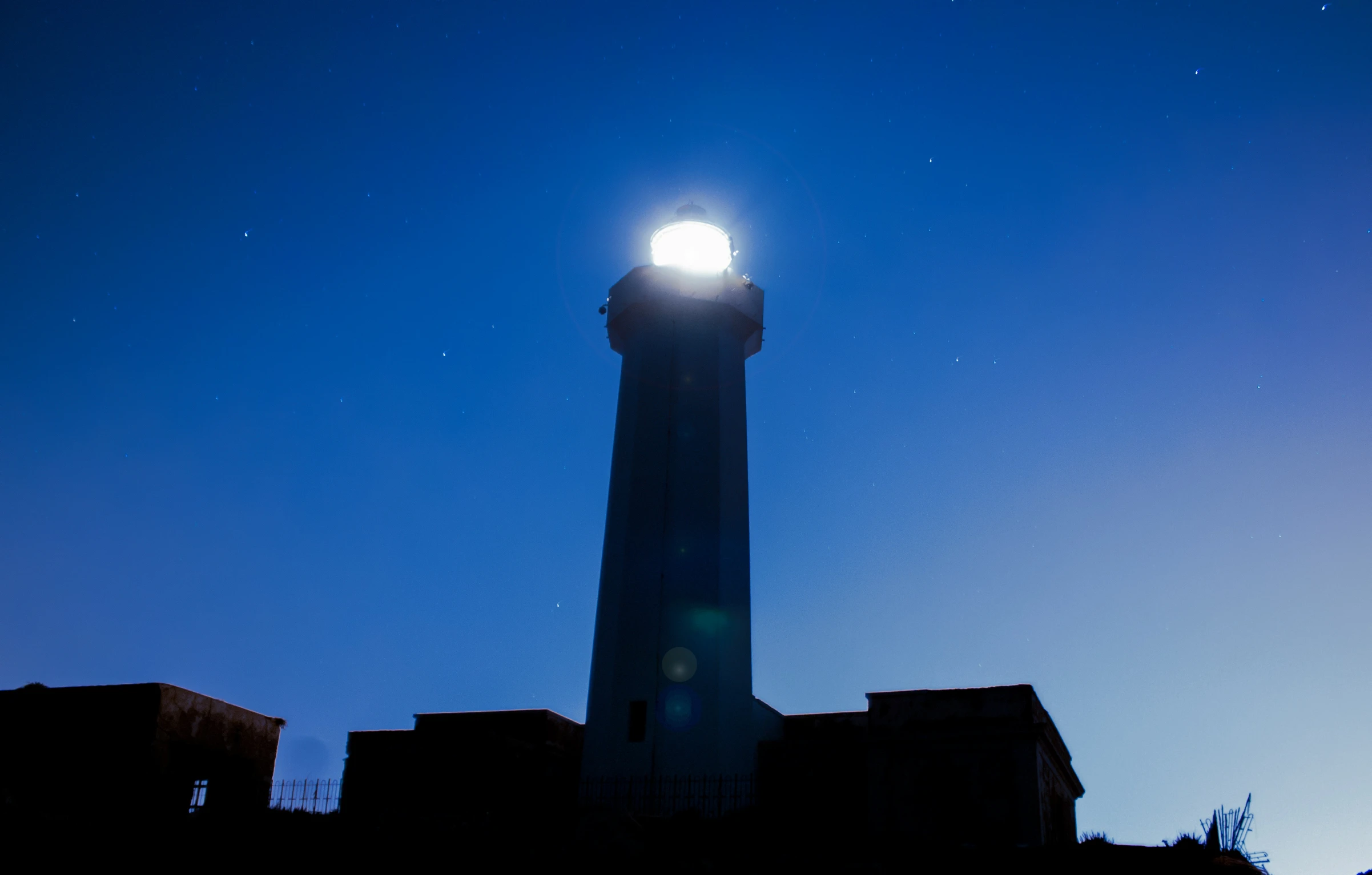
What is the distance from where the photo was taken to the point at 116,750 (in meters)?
14.7

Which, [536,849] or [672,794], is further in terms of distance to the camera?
[672,794]

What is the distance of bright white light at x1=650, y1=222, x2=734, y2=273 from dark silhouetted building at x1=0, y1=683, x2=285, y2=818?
13171mm

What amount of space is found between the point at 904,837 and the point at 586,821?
4.73 m

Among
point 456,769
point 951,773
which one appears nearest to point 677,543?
point 456,769

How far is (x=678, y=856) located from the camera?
1211cm

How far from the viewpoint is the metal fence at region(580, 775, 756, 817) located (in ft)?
55.6

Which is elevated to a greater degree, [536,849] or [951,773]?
[951,773]

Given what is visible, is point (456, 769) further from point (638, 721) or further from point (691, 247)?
point (691, 247)

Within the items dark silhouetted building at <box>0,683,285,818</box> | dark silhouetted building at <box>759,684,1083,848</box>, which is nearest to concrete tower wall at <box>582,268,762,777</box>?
dark silhouetted building at <box>759,684,1083,848</box>

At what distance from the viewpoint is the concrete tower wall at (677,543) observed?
18.2 meters

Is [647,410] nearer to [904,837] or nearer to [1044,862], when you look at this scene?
[904,837]

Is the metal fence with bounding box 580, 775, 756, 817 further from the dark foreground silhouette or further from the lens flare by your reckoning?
the dark foreground silhouette

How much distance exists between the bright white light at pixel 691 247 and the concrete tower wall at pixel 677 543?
87cm

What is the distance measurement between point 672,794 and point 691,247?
12.1m
